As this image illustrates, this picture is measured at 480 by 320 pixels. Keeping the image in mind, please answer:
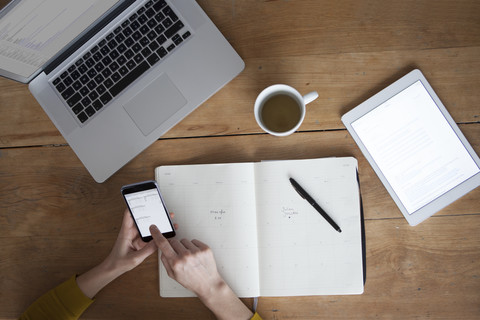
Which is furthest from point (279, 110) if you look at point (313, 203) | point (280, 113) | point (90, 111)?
point (90, 111)

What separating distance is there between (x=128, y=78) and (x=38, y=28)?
198mm

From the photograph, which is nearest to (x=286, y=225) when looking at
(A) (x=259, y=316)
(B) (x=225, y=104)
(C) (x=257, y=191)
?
(C) (x=257, y=191)

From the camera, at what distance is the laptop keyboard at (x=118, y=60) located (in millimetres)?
778

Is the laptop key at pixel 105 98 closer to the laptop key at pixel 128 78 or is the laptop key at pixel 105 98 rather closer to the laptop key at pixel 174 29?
the laptop key at pixel 128 78

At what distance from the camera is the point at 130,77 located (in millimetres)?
786

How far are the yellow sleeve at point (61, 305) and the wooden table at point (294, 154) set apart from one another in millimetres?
38

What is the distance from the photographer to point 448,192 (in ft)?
2.52

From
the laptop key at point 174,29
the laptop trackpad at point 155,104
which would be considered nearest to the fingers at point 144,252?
the laptop trackpad at point 155,104

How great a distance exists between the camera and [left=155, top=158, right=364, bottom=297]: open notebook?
78 centimetres

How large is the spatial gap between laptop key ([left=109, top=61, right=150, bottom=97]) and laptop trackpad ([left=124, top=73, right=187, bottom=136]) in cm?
3

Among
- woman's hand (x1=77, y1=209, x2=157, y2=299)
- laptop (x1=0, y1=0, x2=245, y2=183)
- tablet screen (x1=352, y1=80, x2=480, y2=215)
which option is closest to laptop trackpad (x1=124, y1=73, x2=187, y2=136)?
laptop (x1=0, y1=0, x2=245, y2=183)

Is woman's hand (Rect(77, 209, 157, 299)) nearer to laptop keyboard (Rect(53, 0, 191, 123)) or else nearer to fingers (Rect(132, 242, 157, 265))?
fingers (Rect(132, 242, 157, 265))

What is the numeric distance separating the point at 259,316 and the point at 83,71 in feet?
2.25

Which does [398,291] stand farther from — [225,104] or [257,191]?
[225,104]
